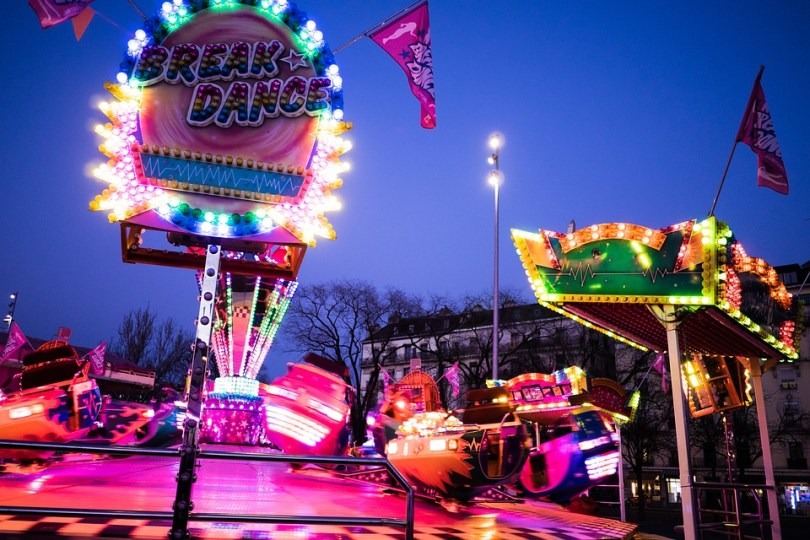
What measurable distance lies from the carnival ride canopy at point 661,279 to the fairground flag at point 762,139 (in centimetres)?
153

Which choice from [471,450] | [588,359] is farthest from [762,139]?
[588,359]

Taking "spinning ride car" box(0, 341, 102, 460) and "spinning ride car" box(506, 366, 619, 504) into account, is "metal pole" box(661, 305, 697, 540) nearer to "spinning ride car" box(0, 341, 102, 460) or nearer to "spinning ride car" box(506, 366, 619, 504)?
"spinning ride car" box(506, 366, 619, 504)

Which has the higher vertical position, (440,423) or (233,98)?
(233,98)

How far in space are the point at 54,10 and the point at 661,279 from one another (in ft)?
27.5

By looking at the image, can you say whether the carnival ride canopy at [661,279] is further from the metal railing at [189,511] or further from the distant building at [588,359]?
the distant building at [588,359]

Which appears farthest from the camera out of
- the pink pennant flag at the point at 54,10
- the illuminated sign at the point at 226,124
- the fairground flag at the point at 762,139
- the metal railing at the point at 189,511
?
the fairground flag at the point at 762,139

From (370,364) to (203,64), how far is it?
167ft

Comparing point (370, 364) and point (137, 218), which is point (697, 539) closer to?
point (137, 218)

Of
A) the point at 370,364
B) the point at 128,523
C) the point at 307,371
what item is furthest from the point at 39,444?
the point at 370,364

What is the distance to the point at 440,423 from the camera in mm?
9414

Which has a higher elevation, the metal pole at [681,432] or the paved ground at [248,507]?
the metal pole at [681,432]

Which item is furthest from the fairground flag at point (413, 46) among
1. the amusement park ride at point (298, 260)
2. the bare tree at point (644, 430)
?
the bare tree at point (644, 430)

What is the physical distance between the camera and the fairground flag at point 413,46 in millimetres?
8883

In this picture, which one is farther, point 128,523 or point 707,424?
point 707,424
